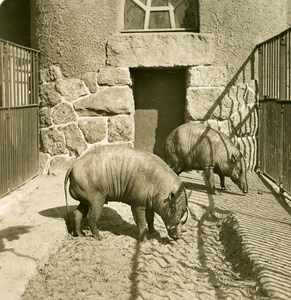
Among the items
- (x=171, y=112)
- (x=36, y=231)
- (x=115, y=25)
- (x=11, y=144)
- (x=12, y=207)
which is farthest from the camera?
(x=171, y=112)

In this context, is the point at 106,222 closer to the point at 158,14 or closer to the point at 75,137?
the point at 75,137

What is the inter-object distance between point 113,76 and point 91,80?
0.39 m

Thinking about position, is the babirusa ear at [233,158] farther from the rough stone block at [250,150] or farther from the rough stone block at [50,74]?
the rough stone block at [50,74]

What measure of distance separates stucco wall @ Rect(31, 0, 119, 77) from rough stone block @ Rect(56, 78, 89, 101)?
0.14 metres

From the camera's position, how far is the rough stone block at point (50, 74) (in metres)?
8.95

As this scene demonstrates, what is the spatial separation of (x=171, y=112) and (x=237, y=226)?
3966 millimetres

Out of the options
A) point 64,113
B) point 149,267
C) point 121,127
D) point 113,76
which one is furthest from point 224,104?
point 149,267

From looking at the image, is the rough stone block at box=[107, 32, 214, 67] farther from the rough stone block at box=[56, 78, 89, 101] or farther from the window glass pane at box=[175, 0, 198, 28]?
the rough stone block at box=[56, 78, 89, 101]

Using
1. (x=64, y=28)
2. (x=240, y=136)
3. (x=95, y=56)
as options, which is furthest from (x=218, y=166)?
(x=64, y=28)

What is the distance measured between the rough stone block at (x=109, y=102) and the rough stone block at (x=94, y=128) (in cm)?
16

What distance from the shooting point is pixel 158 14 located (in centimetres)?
916

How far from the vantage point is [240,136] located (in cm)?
908

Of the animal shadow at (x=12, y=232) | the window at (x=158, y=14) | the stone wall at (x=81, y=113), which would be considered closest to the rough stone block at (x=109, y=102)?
the stone wall at (x=81, y=113)

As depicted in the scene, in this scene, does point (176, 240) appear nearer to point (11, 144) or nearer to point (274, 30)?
point (11, 144)
